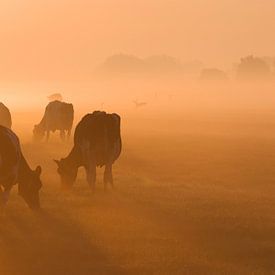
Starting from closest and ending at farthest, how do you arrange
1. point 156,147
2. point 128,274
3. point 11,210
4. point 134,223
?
point 128,274 < point 134,223 < point 11,210 < point 156,147

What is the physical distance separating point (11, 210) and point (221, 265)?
581 cm

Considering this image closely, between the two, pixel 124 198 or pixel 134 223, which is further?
pixel 124 198

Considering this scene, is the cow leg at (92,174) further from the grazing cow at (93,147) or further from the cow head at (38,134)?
the cow head at (38,134)

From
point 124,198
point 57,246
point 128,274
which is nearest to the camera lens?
point 128,274

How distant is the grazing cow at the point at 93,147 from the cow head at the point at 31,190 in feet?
6.96

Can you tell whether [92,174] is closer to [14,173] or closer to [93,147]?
[93,147]

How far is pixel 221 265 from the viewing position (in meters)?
9.26

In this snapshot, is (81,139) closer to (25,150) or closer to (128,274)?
(128,274)

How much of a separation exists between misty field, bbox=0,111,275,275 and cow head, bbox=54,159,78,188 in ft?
1.04

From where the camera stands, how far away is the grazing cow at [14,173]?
1176cm

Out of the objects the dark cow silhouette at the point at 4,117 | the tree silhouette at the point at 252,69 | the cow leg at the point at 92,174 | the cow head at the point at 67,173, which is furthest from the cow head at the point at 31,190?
the tree silhouette at the point at 252,69

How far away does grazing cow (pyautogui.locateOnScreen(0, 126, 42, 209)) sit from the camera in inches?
463

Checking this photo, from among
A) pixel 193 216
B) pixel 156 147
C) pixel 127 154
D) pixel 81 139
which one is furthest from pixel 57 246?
pixel 156 147

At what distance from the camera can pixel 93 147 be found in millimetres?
14695
